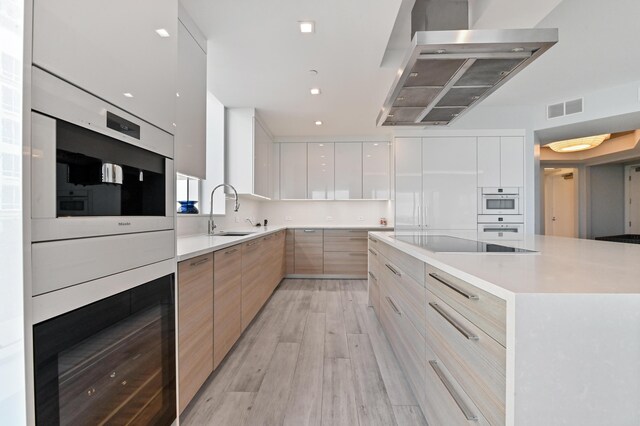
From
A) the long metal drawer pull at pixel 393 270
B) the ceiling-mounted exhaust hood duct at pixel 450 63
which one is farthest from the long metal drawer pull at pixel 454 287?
the ceiling-mounted exhaust hood duct at pixel 450 63

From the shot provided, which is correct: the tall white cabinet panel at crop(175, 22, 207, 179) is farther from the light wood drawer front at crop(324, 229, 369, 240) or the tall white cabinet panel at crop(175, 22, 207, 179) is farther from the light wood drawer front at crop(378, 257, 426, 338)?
the light wood drawer front at crop(324, 229, 369, 240)

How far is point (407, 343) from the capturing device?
1766 millimetres

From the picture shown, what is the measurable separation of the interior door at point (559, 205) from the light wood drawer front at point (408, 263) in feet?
28.4

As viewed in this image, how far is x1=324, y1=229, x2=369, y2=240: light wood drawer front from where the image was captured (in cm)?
489

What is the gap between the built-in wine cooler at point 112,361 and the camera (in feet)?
2.49

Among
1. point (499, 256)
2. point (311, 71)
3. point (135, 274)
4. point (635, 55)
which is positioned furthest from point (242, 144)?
point (635, 55)

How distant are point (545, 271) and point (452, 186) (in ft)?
12.4

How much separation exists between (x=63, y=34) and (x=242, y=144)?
11.1 ft

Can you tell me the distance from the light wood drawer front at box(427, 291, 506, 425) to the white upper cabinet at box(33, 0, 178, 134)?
138cm

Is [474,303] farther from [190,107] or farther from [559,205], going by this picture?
[559,205]

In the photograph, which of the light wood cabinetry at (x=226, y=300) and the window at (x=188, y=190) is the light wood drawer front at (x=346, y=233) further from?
the light wood cabinetry at (x=226, y=300)

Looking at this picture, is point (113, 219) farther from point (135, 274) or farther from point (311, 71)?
point (311, 71)

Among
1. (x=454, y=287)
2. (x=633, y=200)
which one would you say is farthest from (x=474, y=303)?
(x=633, y=200)

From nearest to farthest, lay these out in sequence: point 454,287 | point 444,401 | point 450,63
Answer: point 454,287 → point 444,401 → point 450,63
